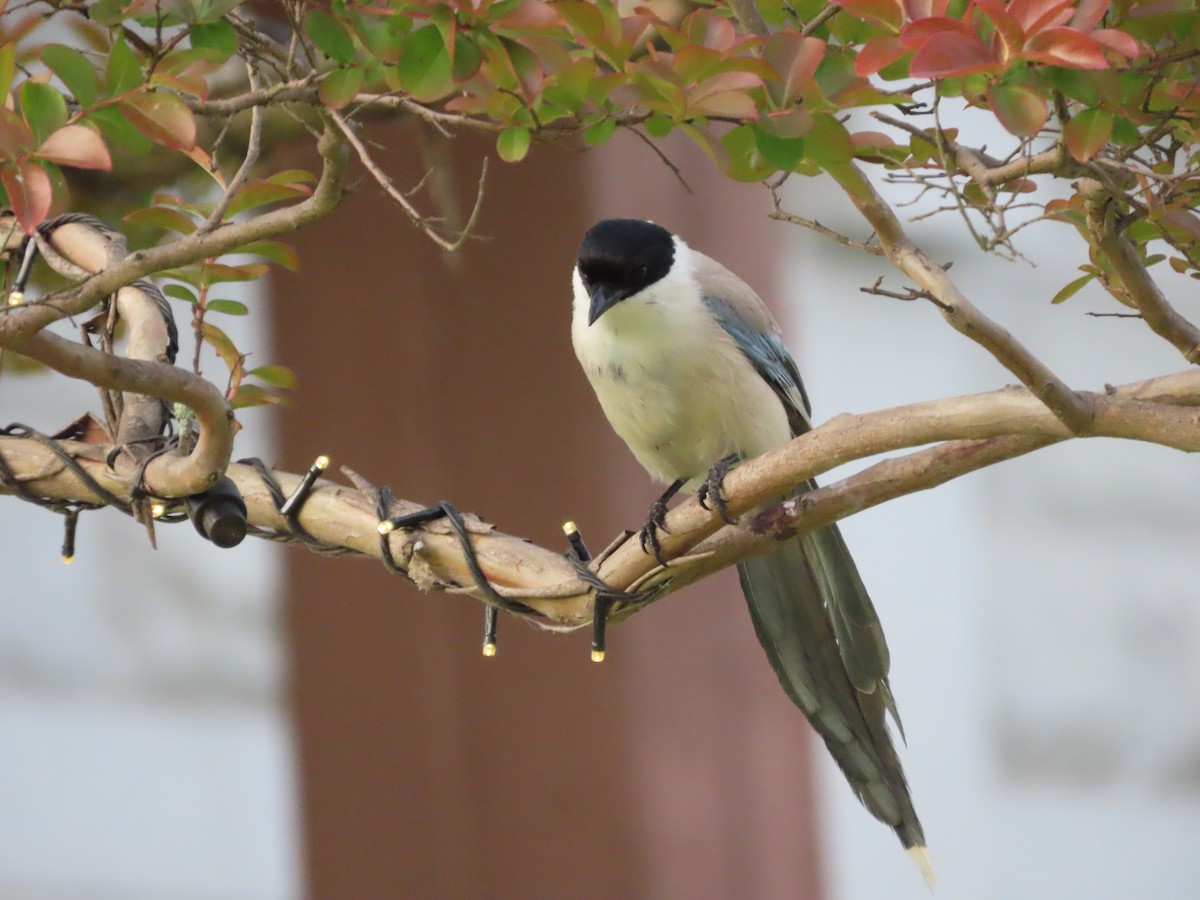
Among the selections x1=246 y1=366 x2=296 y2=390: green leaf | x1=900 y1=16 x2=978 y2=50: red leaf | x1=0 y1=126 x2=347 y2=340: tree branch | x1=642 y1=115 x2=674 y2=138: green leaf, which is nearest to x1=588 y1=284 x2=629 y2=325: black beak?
x1=246 y1=366 x2=296 y2=390: green leaf

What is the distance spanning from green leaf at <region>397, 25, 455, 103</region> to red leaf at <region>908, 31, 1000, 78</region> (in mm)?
351

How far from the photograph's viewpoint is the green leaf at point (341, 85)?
1284 mm

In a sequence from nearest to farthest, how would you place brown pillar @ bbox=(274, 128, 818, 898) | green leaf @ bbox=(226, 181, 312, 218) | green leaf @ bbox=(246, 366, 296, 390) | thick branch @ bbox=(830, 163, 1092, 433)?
thick branch @ bbox=(830, 163, 1092, 433) → green leaf @ bbox=(226, 181, 312, 218) → green leaf @ bbox=(246, 366, 296, 390) → brown pillar @ bbox=(274, 128, 818, 898)

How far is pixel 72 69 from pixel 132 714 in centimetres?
297

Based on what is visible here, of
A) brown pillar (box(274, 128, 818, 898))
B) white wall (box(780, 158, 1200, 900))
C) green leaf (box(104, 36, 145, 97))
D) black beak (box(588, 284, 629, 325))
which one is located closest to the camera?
green leaf (box(104, 36, 145, 97))

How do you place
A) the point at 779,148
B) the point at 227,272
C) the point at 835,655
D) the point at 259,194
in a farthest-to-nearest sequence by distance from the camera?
the point at 835,655, the point at 227,272, the point at 259,194, the point at 779,148

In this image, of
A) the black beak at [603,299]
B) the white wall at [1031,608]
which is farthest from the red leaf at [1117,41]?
the white wall at [1031,608]

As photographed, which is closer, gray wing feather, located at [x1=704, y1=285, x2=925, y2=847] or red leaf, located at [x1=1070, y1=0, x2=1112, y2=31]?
red leaf, located at [x1=1070, y1=0, x2=1112, y2=31]

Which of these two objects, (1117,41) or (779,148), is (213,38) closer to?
(779,148)

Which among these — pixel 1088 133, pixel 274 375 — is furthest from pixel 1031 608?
pixel 1088 133

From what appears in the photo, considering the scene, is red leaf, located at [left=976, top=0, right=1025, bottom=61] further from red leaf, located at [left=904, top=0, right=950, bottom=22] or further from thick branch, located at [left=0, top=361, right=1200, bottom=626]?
thick branch, located at [left=0, top=361, right=1200, bottom=626]

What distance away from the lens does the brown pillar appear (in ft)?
8.88

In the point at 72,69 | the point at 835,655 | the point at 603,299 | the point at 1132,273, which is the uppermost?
the point at 603,299

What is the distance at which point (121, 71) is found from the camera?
1.26m
